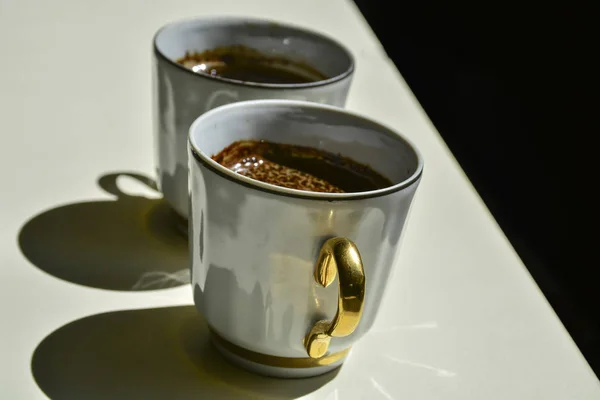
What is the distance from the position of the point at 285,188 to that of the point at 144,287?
219 millimetres

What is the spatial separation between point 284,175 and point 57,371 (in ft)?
0.74

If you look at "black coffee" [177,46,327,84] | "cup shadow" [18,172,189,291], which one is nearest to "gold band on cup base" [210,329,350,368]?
"cup shadow" [18,172,189,291]

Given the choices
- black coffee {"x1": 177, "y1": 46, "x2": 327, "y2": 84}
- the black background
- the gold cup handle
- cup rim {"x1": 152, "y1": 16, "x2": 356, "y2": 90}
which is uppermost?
cup rim {"x1": 152, "y1": 16, "x2": 356, "y2": 90}

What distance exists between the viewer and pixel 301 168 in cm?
62

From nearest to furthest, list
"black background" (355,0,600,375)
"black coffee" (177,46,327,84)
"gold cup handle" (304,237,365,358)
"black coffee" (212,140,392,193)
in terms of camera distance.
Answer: "gold cup handle" (304,237,365,358) → "black coffee" (212,140,392,193) → "black coffee" (177,46,327,84) → "black background" (355,0,600,375)

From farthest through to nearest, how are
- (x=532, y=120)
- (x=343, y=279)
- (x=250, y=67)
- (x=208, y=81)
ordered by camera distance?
(x=532, y=120)
(x=250, y=67)
(x=208, y=81)
(x=343, y=279)

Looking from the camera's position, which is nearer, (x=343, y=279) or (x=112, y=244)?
(x=343, y=279)

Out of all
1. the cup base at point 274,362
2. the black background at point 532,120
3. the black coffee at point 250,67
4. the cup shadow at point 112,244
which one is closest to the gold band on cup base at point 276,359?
the cup base at point 274,362

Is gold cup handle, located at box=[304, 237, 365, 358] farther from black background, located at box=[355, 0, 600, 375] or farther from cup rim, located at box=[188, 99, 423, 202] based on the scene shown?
black background, located at box=[355, 0, 600, 375]

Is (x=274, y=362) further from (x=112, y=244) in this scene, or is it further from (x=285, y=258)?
(x=112, y=244)

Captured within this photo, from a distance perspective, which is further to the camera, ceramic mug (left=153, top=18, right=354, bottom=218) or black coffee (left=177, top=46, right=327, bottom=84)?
black coffee (left=177, top=46, right=327, bottom=84)

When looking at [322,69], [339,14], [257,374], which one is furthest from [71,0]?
[257,374]

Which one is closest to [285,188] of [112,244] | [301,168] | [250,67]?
[301,168]

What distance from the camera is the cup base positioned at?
0.54 meters
